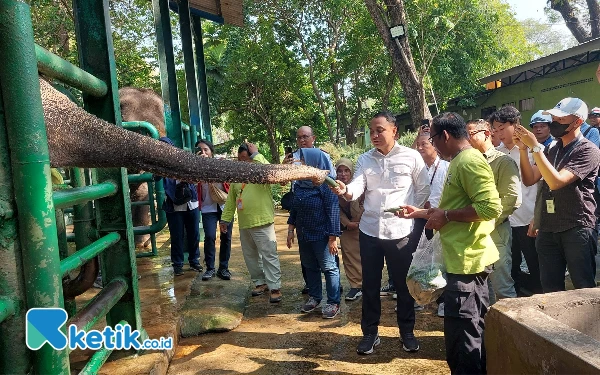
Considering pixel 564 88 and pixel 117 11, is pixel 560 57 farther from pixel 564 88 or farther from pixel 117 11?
pixel 117 11

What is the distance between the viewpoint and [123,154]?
1.85 meters

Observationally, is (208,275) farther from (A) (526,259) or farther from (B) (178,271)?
(A) (526,259)

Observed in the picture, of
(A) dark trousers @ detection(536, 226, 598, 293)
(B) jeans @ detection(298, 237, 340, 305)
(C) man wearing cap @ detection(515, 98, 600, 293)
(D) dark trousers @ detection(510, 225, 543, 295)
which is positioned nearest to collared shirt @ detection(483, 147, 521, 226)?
(C) man wearing cap @ detection(515, 98, 600, 293)

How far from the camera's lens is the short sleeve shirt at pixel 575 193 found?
341 centimetres

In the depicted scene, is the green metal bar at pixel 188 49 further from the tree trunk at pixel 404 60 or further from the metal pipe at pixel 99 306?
the metal pipe at pixel 99 306

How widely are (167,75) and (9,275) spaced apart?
515 cm

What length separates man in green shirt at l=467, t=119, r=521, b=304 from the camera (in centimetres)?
369

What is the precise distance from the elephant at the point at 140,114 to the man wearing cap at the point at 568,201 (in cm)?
511

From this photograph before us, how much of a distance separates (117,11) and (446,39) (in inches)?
362

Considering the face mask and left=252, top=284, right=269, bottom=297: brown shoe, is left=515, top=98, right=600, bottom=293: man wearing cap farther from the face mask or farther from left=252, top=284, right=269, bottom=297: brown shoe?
left=252, top=284, right=269, bottom=297: brown shoe

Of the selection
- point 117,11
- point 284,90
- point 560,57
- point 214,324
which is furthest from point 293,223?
point 284,90

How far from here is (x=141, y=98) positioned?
23.9 feet

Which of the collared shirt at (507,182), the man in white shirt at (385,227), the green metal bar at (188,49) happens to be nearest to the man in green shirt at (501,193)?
the collared shirt at (507,182)

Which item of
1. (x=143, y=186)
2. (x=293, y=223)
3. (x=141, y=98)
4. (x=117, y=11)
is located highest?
(x=117, y=11)
